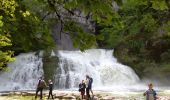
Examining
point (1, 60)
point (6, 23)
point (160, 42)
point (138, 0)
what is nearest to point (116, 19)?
point (138, 0)

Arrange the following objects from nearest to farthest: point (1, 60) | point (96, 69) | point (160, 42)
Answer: point (1, 60) → point (96, 69) → point (160, 42)

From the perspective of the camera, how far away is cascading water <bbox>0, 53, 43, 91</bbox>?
3584cm

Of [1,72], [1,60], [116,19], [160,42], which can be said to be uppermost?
[160,42]

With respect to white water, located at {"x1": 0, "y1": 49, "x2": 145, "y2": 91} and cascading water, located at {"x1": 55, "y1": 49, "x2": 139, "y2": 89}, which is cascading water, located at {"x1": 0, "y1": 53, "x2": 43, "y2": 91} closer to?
white water, located at {"x1": 0, "y1": 49, "x2": 145, "y2": 91}

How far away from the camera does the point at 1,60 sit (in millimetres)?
15734

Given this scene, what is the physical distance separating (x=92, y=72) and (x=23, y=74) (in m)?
6.83

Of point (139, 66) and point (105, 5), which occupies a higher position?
point (139, 66)

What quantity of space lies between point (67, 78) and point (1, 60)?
20.9 m

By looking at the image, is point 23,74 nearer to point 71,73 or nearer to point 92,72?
point 71,73

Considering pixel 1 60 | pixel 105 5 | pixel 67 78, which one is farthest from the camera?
pixel 67 78

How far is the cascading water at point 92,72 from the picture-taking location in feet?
120

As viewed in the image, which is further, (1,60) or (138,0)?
(1,60)

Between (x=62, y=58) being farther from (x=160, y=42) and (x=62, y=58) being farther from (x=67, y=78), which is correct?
(x=160, y=42)

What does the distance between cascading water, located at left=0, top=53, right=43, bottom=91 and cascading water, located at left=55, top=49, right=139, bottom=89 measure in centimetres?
213
